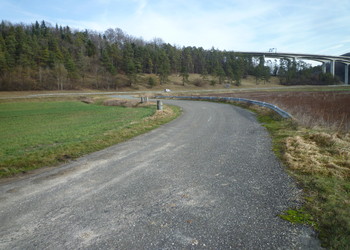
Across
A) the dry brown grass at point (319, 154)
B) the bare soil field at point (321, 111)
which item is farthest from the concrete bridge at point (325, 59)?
the dry brown grass at point (319, 154)

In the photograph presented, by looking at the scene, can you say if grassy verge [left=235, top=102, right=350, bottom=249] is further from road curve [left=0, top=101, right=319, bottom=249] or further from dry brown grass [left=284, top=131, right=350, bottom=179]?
road curve [left=0, top=101, right=319, bottom=249]

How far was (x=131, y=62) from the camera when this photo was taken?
241 feet

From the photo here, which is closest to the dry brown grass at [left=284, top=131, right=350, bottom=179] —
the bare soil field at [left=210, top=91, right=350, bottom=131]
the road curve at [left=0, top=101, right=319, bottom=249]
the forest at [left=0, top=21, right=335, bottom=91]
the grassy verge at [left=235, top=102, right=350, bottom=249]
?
the grassy verge at [left=235, top=102, right=350, bottom=249]

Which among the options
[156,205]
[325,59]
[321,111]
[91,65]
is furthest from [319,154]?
[325,59]

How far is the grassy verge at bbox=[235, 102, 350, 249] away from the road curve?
0.24m

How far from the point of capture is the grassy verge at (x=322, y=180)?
9.53 feet

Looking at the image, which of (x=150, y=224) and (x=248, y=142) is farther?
(x=248, y=142)

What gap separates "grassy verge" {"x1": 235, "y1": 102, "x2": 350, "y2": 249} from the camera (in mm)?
2904

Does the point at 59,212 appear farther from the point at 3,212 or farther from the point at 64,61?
the point at 64,61

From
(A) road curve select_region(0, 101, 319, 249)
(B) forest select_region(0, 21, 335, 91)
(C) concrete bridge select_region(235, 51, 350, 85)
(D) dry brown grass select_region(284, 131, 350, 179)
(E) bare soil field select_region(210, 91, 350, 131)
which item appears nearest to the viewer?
(A) road curve select_region(0, 101, 319, 249)

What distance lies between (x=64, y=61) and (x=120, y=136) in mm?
70644

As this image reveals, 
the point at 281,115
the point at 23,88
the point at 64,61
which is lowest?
the point at 281,115

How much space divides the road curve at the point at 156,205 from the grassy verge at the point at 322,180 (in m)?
0.24

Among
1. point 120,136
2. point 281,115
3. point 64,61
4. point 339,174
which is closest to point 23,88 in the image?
point 64,61
